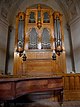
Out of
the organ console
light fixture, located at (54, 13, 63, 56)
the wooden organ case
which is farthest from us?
light fixture, located at (54, 13, 63, 56)

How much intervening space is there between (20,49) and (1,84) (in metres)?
4.26

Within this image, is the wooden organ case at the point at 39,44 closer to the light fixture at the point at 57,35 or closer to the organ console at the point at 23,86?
the light fixture at the point at 57,35

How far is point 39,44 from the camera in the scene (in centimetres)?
707

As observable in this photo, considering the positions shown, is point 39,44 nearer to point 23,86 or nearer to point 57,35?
point 57,35

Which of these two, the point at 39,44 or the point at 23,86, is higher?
the point at 39,44

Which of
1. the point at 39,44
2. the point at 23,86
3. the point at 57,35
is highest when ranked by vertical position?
the point at 57,35

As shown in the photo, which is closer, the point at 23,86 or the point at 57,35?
the point at 23,86

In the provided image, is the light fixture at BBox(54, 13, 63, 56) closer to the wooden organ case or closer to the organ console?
the wooden organ case

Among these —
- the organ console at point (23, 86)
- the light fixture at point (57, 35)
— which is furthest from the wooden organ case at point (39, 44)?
the organ console at point (23, 86)

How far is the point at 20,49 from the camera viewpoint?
6.72 m

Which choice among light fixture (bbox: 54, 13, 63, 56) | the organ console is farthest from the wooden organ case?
the organ console

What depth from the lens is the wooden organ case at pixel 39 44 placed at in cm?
671

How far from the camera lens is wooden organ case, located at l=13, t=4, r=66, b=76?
22.0ft

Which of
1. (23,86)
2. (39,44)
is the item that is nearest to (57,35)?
(39,44)
